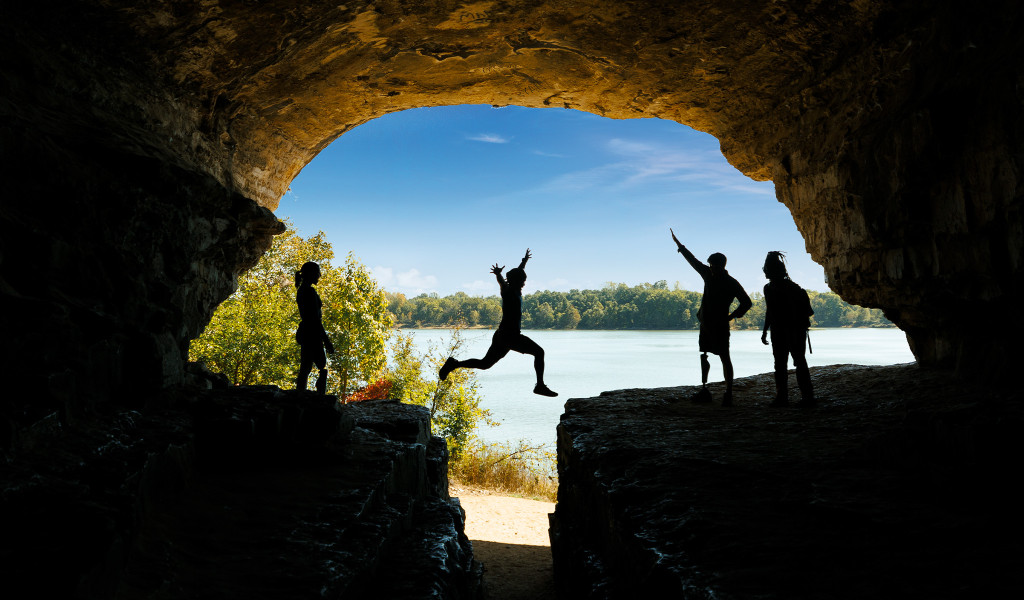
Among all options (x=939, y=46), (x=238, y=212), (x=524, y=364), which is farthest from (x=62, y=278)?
(x=524, y=364)

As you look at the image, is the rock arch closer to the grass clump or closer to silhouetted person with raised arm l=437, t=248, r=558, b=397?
silhouetted person with raised arm l=437, t=248, r=558, b=397

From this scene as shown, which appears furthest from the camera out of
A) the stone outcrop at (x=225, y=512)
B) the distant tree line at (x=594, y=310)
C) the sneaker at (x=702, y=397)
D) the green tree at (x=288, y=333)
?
the distant tree line at (x=594, y=310)

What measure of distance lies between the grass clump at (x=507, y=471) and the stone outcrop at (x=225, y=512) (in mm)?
12055

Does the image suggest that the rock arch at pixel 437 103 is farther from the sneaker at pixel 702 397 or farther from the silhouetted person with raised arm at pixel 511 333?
the silhouetted person with raised arm at pixel 511 333

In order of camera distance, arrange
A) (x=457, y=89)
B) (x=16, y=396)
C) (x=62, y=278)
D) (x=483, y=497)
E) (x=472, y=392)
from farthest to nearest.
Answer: (x=472, y=392), (x=483, y=497), (x=457, y=89), (x=62, y=278), (x=16, y=396)

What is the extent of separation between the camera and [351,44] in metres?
6.03

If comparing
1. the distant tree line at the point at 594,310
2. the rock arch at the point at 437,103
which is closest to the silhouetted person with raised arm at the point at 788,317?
the rock arch at the point at 437,103

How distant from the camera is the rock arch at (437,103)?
367 centimetres

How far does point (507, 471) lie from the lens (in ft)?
61.5

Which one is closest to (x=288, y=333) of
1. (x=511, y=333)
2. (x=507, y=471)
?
(x=507, y=471)

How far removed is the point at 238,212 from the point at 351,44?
2301mm

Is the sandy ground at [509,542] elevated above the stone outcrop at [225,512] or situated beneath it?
situated beneath

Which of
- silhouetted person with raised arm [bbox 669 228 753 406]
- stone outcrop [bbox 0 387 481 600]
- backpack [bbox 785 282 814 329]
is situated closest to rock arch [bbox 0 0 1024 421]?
stone outcrop [bbox 0 387 481 600]

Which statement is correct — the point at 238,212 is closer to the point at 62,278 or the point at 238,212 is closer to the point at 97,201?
the point at 97,201
